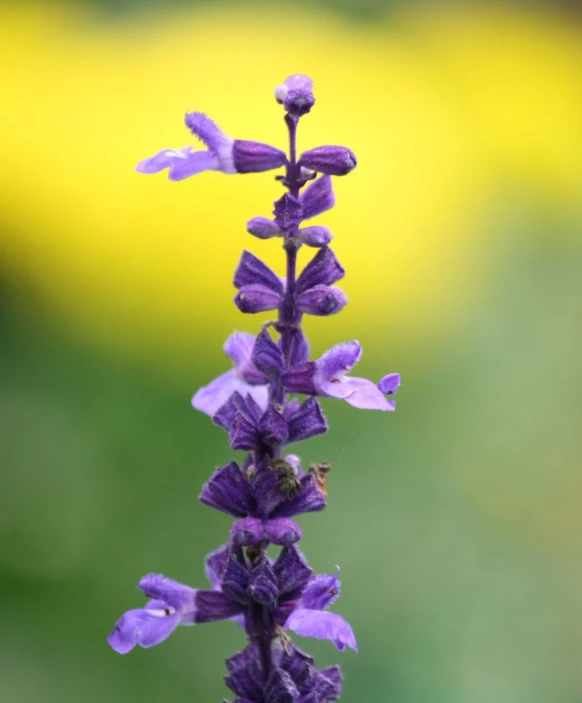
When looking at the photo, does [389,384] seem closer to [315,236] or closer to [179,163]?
[315,236]

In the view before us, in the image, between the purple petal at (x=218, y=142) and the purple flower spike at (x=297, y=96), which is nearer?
the purple flower spike at (x=297, y=96)

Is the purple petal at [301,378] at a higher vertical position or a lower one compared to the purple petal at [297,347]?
lower

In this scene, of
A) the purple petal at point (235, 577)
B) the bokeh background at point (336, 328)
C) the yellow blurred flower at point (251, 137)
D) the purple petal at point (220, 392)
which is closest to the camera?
the purple petal at point (235, 577)

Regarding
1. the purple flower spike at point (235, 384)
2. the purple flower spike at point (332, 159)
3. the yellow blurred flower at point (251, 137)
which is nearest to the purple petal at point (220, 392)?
the purple flower spike at point (235, 384)

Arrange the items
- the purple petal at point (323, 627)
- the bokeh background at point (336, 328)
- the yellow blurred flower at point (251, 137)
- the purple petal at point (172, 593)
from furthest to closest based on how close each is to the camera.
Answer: the yellow blurred flower at point (251, 137), the bokeh background at point (336, 328), the purple petal at point (172, 593), the purple petal at point (323, 627)

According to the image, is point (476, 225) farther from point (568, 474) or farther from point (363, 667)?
point (363, 667)

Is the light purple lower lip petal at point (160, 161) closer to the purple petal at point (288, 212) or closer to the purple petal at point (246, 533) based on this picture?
the purple petal at point (288, 212)

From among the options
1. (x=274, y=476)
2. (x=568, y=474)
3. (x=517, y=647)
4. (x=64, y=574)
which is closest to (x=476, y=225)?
(x=568, y=474)

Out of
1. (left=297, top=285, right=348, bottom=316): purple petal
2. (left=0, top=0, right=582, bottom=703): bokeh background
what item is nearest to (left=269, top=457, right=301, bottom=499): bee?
(left=297, top=285, right=348, bottom=316): purple petal
